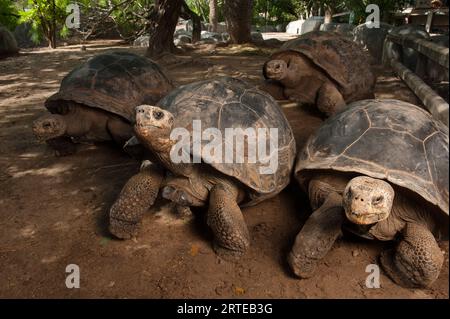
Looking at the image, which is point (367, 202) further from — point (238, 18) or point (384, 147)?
point (238, 18)

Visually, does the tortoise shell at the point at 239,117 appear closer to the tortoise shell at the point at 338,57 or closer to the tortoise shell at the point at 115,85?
the tortoise shell at the point at 115,85

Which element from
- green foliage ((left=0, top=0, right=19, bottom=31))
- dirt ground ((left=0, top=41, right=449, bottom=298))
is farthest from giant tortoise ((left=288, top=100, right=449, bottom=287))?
green foliage ((left=0, top=0, right=19, bottom=31))

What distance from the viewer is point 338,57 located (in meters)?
5.11

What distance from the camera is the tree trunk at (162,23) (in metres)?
9.74

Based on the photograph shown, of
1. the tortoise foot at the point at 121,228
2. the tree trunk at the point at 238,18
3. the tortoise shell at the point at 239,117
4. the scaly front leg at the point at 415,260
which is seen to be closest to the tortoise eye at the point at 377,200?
Answer: the scaly front leg at the point at 415,260

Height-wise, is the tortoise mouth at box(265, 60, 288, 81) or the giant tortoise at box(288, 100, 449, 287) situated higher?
the tortoise mouth at box(265, 60, 288, 81)

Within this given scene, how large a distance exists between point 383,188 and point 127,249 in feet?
6.02

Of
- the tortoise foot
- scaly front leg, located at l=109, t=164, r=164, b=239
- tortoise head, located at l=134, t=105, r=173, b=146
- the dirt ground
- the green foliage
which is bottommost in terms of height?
the dirt ground

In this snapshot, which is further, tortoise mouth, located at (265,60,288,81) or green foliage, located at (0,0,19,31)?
green foliage, located at (0,0,19,31)

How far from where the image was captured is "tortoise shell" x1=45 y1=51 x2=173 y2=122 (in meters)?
4.07

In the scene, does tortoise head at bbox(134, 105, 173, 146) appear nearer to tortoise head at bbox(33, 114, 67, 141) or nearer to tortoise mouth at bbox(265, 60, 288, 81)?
tortoise head at bbox(33, 114, 67, 141)

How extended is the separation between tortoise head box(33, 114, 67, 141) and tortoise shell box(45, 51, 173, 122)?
0.28 metres

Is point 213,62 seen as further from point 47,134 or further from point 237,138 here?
point 237,138
